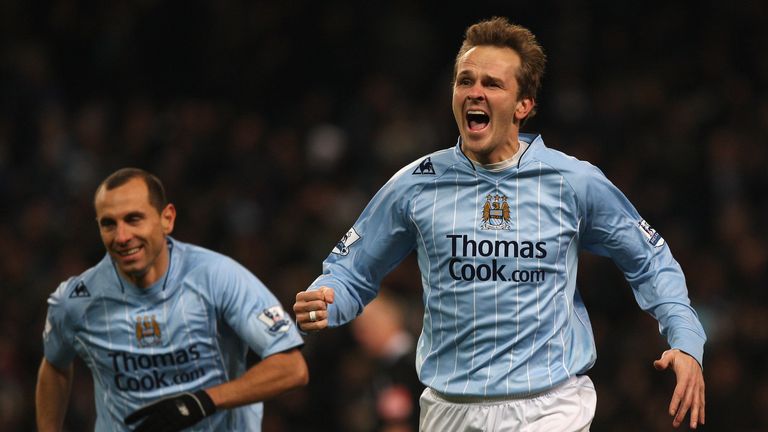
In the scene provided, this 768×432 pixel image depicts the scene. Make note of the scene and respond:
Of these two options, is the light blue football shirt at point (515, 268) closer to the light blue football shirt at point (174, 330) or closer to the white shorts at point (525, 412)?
the white shorts at point (525, 412)

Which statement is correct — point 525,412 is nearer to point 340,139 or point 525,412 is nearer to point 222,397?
point 222,397

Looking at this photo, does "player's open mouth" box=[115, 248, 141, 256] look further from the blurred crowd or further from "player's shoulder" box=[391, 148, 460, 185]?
the blurred crowd

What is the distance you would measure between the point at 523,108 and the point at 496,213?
388 mm

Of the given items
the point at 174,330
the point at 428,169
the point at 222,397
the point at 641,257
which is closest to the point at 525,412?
the point at 641,257

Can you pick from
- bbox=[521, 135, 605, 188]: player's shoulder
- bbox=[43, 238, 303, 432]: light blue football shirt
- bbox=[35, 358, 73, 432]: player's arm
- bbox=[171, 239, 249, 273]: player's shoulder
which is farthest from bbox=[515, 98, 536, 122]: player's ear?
bbox=[35, 358, 73, 432]: player's arm

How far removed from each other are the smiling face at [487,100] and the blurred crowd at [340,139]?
150 inches

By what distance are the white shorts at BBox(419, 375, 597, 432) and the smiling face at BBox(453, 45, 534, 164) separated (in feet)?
→ 2.65

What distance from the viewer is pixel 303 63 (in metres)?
10.9

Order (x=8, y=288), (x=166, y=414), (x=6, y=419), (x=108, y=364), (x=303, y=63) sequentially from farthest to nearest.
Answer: (x=303, y=63) < (x=8, y=288) < (x=6, y=419) < (x=108, y=364) < (x=166, y=414)

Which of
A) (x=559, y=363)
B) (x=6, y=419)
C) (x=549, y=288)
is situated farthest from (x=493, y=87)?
(x=6, y=419)

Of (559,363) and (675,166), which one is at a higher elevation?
(675,166)

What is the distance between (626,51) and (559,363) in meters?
7.12

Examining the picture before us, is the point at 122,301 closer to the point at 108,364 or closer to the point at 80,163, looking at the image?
the point at 108,364

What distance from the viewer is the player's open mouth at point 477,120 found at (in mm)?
4035
